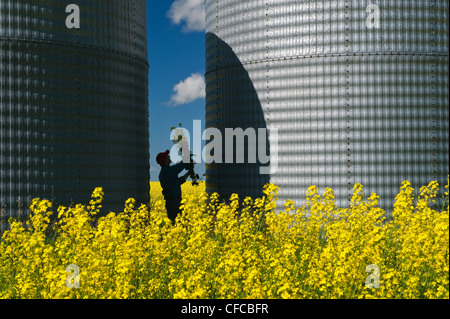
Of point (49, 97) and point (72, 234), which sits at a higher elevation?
point (49, 97)

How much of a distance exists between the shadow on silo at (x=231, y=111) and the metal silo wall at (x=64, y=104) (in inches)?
88.2

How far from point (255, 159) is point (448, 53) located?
181 inches

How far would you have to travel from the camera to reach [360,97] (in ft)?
32.0

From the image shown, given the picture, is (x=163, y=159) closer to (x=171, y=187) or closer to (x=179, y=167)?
(x=179, y=167)

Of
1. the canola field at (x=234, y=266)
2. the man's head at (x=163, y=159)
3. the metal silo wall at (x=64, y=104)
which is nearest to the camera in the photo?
the canola field at (x=234, y=266)

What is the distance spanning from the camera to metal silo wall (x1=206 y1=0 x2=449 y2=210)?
970 centimetres

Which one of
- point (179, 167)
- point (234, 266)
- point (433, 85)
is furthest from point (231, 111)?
point (234, 266)

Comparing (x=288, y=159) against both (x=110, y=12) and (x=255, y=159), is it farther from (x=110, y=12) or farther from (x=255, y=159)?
(x=110, y=12)

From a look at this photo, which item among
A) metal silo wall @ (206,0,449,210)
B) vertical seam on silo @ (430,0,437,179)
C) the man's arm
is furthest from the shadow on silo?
vertical seam on silo @ (430,0,437,179)

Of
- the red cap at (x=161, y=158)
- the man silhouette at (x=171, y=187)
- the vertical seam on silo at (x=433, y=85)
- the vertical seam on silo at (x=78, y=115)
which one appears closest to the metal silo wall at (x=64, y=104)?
the vertical seam on silo at (x=78, y=115)

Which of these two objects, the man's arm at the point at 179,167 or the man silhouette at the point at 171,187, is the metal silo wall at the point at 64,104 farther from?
the man's arm at the point at 179,167

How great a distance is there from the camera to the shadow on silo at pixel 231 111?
10.6 meters
